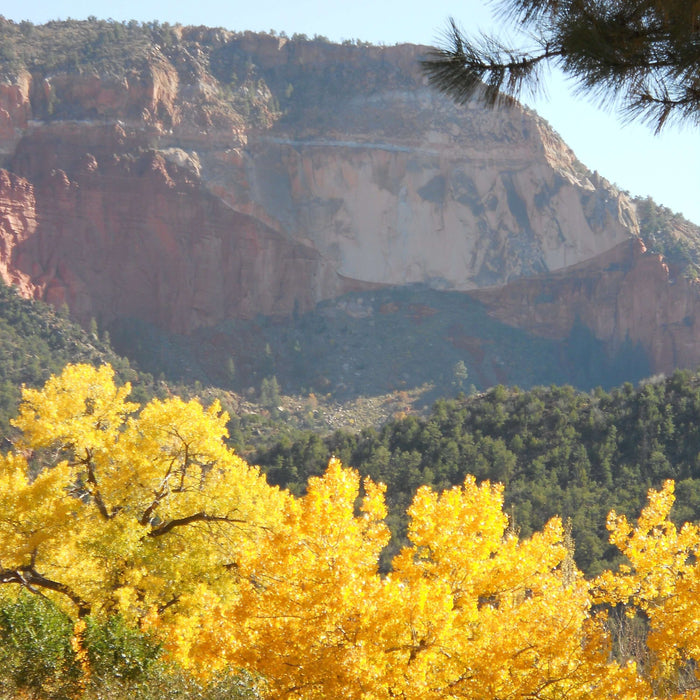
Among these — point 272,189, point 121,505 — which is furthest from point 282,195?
point 121,505

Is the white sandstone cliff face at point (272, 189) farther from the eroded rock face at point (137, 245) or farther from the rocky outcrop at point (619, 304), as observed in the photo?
the rocky outcrop at point (619, 304)

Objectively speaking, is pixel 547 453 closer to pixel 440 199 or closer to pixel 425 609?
pixel 425 609

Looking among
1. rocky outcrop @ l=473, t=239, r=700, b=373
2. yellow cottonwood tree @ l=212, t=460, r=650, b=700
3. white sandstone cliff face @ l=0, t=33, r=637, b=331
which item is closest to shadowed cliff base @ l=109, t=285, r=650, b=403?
rocky outcrop @ l=473, t=239, r=700, b=373

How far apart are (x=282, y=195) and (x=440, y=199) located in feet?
47.7

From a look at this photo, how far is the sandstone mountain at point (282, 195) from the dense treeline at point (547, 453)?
3116 cm

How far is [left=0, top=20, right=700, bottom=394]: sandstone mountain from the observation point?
7662 cm

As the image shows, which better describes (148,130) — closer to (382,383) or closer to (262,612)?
(382,383)

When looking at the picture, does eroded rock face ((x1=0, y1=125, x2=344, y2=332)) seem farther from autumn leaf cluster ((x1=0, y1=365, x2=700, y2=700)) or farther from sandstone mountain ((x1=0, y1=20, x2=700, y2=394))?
autumn leaf cluster ((x1=0, y1=365, x2=700, y2=700))

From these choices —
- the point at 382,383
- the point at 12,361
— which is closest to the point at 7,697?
the point at 12,361

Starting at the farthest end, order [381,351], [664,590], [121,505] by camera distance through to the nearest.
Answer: [381,351] → [121,505] → [664,590]

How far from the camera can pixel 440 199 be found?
87438mm

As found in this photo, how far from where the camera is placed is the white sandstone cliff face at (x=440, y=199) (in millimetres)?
85438

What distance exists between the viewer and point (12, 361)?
59469mm

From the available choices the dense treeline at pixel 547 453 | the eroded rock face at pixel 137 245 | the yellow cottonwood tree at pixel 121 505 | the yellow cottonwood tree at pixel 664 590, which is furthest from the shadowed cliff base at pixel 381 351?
the yellow cottonwood tree at pixel 664 590
